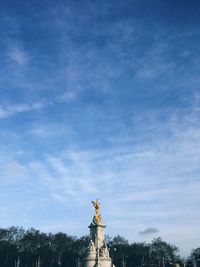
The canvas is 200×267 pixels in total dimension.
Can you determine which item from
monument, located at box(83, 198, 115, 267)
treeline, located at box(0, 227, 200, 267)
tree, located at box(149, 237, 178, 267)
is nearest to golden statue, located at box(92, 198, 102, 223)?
monument, located at box(83, 198, 115, 267)

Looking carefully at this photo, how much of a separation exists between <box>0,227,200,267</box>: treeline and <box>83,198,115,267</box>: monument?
30.8 m

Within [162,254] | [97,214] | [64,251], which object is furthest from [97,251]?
[162,254]

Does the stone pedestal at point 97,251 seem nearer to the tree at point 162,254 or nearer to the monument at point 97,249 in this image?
the monument at point 97,249

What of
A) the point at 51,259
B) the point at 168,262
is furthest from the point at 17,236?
the point at 168,262

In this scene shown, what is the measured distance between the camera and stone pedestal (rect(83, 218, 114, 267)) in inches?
2630

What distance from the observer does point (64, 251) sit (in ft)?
356

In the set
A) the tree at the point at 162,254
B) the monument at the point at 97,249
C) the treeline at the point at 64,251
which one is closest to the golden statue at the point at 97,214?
the monument at the point at 97,249

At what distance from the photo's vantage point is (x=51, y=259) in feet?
352

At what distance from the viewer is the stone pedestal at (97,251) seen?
66.8m

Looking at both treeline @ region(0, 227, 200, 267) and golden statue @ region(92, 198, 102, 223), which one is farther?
treeline @ region(0, 227, 200, 267)

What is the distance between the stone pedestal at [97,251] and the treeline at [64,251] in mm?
31234

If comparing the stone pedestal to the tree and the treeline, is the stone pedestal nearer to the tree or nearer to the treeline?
the treeline

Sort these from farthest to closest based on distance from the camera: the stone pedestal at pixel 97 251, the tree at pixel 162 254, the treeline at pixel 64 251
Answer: the tree at pixel 162 254 → the treeline at pixel 64 251 → the stone pedestal at pixel 97 251

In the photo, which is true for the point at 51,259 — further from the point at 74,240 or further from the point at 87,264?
the point at 87,264
